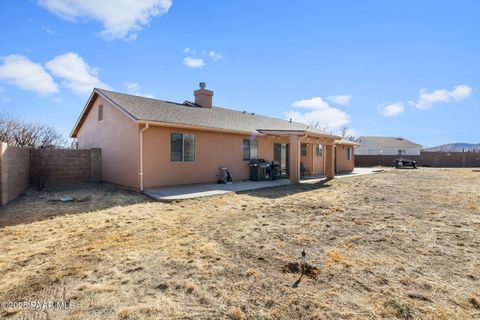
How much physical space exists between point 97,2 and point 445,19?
11.3 m

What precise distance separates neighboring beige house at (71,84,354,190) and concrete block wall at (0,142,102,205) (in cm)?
66

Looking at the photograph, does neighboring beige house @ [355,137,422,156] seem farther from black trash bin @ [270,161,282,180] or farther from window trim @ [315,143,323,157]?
black trash bin @ [270,161,282,180]

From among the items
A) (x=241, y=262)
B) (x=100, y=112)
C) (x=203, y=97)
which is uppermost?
(x=203, y=97)

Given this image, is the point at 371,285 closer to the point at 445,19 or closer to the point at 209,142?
the point at 209,142

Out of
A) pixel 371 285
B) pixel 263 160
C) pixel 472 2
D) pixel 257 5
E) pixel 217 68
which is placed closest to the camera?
pixel 371 285

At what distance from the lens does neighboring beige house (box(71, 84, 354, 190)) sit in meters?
9.39

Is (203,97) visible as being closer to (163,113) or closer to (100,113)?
(163,113)

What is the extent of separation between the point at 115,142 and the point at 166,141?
2.49 meters

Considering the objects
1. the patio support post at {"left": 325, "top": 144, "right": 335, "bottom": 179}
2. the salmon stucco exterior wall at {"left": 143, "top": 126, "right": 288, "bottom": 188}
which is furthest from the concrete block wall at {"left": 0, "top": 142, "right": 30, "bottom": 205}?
the patio support post at {"left": 325, "top": 144, "right": 335, "bottom": 179}

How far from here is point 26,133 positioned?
1669cm

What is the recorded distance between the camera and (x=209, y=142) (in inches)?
441

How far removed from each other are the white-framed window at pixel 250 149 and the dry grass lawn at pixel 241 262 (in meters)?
6.30

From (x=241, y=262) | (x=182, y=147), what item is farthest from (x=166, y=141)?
(x=241, y=262)

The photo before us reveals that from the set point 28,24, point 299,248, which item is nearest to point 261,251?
point 299,248
